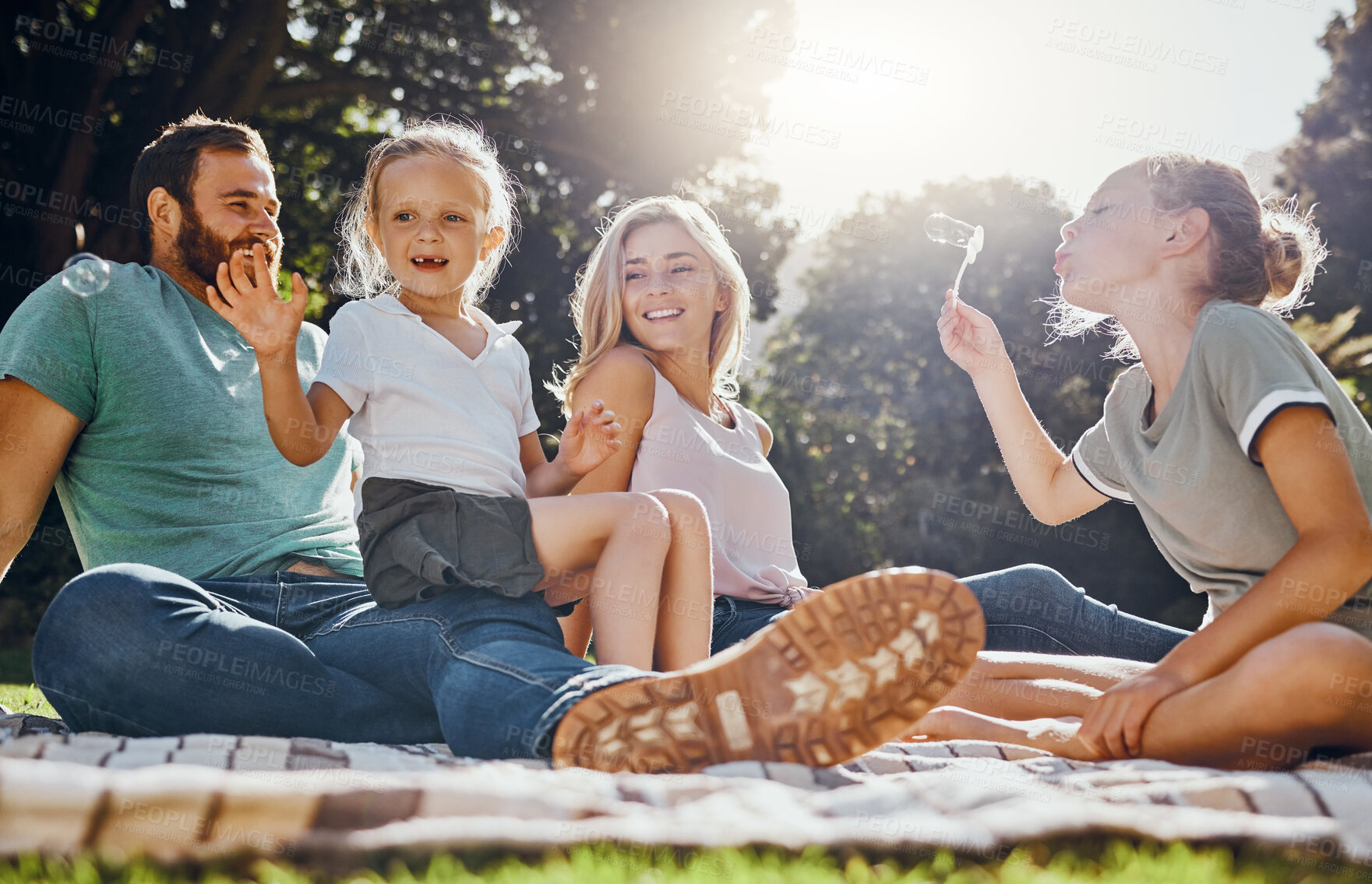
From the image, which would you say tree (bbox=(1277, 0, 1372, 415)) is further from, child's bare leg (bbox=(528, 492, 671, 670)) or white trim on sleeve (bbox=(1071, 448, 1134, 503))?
child's bare leg (bbox=(528, 492, 671, 670))

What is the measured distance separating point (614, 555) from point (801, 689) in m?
0.61

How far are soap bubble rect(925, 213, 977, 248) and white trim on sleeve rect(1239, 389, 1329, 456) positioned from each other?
135 centimetres

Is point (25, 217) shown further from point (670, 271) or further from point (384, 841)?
point (384, 841)

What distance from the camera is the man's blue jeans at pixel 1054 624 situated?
2973 mm

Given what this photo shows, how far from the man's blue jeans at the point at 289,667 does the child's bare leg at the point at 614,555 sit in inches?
4.5

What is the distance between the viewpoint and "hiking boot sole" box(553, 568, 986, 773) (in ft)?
5.41

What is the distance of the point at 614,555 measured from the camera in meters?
2.17

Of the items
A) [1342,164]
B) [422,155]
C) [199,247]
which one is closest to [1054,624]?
[422,155]

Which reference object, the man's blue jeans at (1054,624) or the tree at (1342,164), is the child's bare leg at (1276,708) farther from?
the tree at (1342,164)

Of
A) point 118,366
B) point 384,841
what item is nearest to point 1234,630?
point 384,841

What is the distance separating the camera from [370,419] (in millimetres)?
2404
